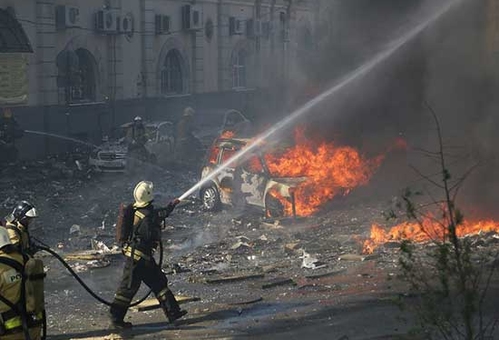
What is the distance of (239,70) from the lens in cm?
3897

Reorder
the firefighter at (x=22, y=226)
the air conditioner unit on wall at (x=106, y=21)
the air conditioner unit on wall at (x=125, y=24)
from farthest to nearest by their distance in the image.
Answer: the air conditioner unit on wall at (x=125, y=24) < the air conditioner unit on wall at (x=106, y=21) < the firefighter at (x=22, y=226)

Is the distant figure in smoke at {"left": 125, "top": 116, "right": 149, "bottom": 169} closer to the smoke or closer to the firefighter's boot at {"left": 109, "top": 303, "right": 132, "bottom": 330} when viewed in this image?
the smoke

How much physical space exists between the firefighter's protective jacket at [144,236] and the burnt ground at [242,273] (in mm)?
901

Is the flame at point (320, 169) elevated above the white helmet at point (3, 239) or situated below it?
below

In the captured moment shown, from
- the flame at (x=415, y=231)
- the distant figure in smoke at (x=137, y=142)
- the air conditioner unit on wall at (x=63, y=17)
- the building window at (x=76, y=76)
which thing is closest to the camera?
the flame at (x=415, y=231)

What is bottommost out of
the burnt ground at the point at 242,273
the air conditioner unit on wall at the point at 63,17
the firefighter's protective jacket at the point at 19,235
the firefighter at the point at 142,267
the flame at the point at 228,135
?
the burnt ground at the point at 242,273

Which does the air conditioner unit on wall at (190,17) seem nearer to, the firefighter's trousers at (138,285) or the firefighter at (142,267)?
the firefighter at (142,267)

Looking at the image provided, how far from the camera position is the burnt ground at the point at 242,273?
348 inches

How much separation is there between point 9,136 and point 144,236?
581 inches

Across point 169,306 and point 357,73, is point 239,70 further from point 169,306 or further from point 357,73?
point 169,306

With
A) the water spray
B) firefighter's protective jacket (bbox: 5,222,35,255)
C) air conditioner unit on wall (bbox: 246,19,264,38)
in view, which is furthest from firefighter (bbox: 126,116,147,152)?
air conditioner unit on wall (bbox: 246,19,264,38)

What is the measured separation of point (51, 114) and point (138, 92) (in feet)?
17.7

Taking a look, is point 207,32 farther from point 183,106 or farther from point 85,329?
point 85,329

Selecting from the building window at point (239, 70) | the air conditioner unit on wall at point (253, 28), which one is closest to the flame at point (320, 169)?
the building window at point (239, 70)
